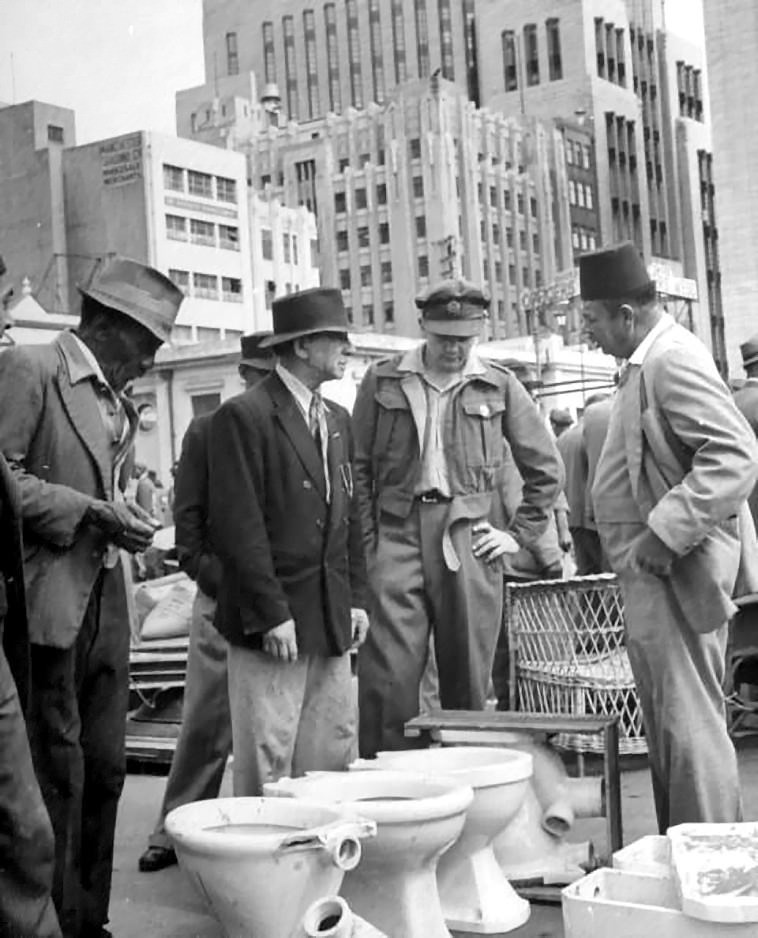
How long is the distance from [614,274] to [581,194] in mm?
109013

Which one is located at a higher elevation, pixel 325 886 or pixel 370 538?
pixel 370 538

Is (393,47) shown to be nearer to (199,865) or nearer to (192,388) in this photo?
(192,388)

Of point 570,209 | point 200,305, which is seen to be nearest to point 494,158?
point 570,209

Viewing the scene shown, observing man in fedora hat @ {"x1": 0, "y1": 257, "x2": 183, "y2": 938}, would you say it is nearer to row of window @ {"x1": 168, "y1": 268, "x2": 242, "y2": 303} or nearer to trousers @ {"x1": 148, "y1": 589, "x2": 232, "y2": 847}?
trousers @ {"x1": 148, "y1": 589, "x2": 232, "y2": 847}

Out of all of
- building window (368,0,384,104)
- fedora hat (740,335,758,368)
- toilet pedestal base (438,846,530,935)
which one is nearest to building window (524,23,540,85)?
building window (368,0,384,104)

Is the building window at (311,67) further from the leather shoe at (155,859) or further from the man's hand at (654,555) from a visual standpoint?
the man's hand at (654,555)

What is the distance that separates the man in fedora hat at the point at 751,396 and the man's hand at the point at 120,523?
4.34 m

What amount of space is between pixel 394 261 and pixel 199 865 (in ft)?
324

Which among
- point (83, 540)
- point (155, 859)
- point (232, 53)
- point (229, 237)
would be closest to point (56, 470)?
point (83, 540)

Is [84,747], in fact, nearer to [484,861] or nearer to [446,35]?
[484,861]

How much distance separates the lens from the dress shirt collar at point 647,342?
187 inches

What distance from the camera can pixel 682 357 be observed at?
4613 millimetres

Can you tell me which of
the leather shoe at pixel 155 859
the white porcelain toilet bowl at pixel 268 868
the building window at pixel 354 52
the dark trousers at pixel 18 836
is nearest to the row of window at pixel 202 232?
the building window at pixel 354 52

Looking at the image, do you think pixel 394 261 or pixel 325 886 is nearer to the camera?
pixel 325 886
